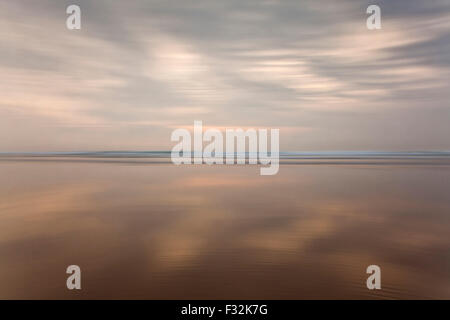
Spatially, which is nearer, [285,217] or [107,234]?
[107,234]

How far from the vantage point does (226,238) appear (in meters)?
1.78

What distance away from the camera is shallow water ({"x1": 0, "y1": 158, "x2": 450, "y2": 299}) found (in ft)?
4.39

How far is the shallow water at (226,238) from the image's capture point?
1337 mm

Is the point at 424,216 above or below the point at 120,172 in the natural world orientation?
below

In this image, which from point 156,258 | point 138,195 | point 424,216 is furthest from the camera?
point 138,195
